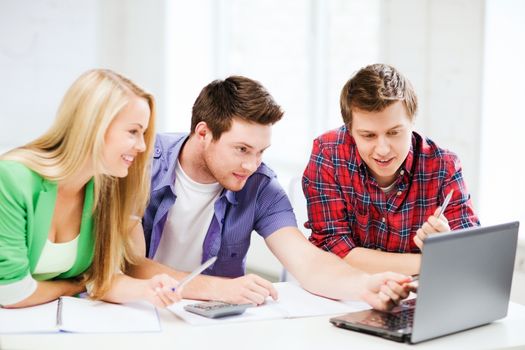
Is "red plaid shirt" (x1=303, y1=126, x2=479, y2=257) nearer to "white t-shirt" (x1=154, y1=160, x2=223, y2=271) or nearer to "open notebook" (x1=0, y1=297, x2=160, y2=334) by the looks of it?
"white t-shirt" (x1=154, y1=160, x2=223, y2=271)

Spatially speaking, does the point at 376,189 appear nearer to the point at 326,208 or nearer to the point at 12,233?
the point at 326,208

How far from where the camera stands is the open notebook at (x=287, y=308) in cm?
182

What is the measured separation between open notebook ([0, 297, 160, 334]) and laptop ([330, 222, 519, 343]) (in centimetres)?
44

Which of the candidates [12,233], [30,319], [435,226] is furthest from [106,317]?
[435,226]

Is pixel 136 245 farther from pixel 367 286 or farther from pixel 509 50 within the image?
pixel 509 50

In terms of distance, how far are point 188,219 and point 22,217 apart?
0.65m

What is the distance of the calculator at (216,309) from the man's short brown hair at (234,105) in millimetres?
529

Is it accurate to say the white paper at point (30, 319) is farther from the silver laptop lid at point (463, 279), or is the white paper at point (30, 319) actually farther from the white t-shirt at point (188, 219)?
the silver laptop lid at point (463, 279)

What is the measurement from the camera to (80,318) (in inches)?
69.7

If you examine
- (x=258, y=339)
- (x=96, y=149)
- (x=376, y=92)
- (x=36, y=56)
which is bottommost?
(x=258, y=339)

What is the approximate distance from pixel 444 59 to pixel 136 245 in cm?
156

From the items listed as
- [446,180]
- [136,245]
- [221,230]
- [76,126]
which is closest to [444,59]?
[446,180]

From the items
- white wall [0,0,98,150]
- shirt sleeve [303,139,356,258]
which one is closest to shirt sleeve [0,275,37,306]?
shirt sleeve [303,139,356,258]

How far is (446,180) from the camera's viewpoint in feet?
7.41
